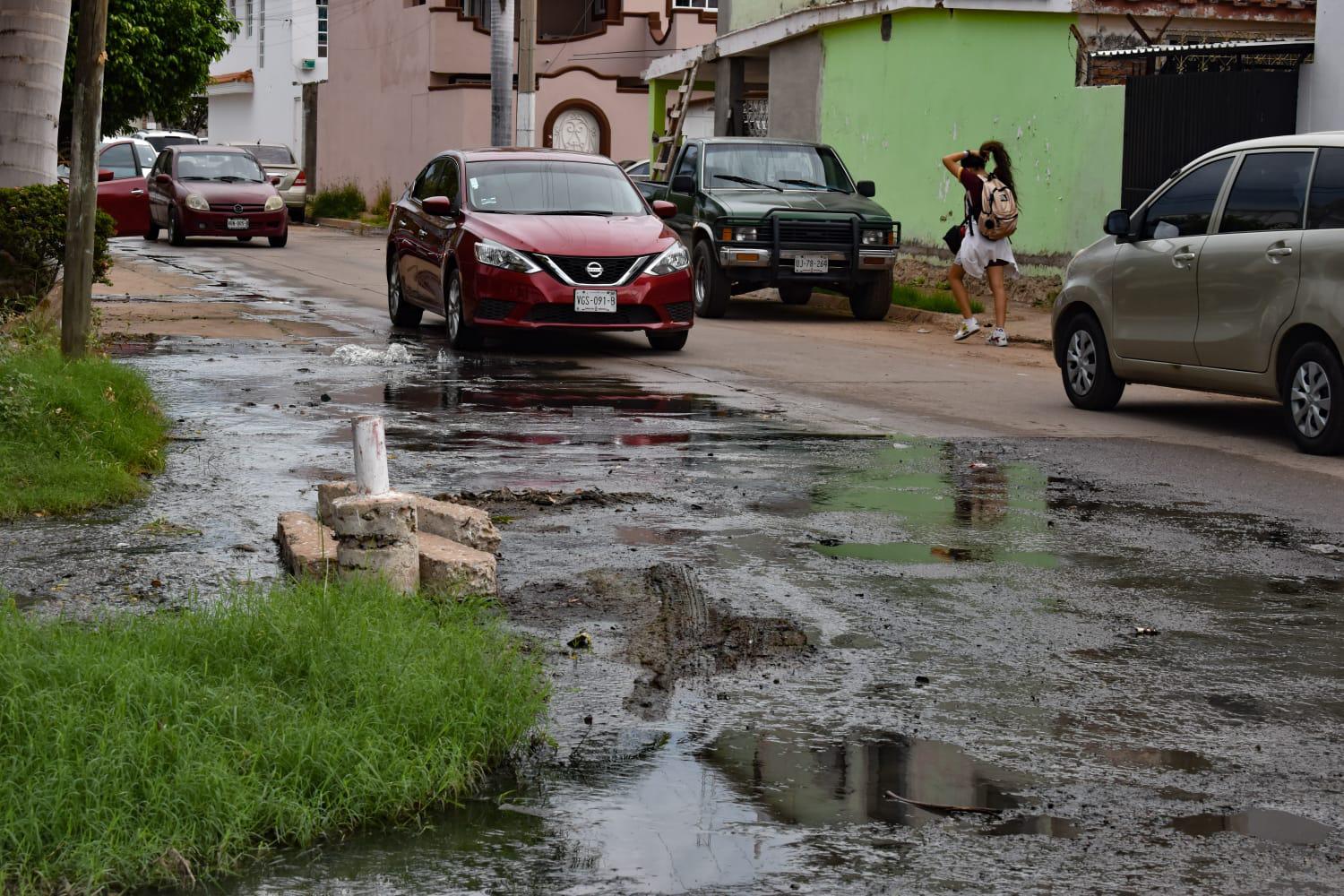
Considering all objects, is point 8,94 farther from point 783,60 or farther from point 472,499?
point 783,60

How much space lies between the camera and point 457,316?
50.8 ft

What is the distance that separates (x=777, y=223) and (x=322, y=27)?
43134mm

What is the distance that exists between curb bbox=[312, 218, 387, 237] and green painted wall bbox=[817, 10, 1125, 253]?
14272mm

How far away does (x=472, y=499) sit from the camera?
27.5ft

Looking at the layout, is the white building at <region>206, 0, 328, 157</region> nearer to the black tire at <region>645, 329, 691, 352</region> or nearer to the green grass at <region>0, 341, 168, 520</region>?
the black tire at <region>645, 329, 691, 352</region>

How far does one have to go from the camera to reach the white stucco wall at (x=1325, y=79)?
1683 cm

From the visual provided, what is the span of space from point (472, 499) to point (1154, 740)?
13.3 ft

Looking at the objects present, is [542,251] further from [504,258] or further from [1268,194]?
[1268,194]

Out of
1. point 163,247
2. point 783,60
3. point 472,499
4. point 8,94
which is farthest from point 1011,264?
point 163,247

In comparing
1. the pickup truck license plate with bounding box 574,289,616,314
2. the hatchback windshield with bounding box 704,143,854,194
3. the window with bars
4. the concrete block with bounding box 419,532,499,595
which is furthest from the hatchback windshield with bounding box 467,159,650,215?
the window with bars

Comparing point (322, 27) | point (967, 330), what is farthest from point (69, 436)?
point (322, 27)

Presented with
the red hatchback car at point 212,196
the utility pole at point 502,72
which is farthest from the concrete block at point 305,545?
the red hatchback car at point 212,196

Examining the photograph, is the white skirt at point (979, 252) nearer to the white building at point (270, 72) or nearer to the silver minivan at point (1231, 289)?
the silver minivan at point (1231, 289)

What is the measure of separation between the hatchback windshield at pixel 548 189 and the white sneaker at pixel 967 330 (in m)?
3.57
